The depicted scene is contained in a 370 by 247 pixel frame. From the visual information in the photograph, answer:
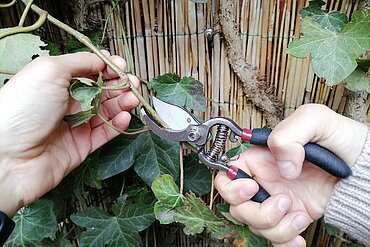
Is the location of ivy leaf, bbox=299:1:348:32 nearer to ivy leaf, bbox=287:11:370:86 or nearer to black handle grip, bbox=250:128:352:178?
ivy leaf, bbox=287:11:370:86

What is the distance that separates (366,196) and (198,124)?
0.30 metres

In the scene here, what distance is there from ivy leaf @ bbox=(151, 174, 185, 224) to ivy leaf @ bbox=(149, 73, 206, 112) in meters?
0.18

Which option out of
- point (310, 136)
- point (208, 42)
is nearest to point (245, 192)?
point (310, 136)

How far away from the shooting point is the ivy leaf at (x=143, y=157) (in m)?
0.82

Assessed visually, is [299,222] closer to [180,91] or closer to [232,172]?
[232,172]

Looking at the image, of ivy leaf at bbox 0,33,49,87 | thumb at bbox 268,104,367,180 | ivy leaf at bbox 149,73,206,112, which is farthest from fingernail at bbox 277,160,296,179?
ivy leaf at bbox 0,33,49,87

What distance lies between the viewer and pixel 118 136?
0.84 metres

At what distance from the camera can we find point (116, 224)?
0.85 m

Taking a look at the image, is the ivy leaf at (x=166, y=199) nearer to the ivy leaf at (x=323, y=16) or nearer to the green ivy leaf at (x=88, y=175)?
the green ivy leaf at (x=88, y=175)

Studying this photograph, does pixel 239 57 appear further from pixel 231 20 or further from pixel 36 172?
pixel 36 172

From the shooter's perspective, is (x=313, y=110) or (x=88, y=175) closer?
(x=313, y=110)

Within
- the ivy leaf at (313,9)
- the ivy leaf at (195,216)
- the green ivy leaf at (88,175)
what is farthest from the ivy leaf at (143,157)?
the ivy leaf at (313,9)

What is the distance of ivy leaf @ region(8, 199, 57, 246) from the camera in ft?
2.76

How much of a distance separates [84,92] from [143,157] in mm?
234
